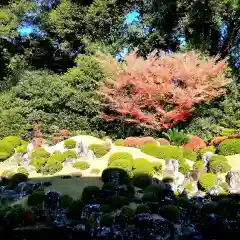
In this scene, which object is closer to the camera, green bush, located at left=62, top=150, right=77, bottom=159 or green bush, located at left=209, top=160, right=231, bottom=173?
green bush, located at left=209, top=160, right=231, bottom=173

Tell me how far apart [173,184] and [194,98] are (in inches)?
188

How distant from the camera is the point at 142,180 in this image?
12.1 m

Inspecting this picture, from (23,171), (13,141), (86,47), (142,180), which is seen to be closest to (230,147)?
(142,180)

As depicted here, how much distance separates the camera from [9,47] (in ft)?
82.8

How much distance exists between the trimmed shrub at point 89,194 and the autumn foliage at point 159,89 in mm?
5485

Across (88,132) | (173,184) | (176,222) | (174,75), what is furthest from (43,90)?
(176,222)

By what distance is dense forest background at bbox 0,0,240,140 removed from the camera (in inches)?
704

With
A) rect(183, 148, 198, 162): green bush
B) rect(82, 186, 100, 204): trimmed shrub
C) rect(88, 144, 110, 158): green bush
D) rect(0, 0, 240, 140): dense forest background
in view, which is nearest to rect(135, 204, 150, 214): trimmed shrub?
rect(82, 186, 100, 204): trimmed shrub

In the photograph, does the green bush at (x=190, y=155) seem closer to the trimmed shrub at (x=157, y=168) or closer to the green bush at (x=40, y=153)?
the trimmed shrub at (x=157, y=168)

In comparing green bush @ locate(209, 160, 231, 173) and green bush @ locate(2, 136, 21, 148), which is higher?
green bush @ locate(2, 136, 21, 148)

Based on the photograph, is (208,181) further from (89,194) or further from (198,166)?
(89,194)

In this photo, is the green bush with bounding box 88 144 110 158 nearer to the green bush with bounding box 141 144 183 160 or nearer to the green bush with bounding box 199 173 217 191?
the green bush with bounding box 141 144 183 160

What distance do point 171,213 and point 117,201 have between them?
1484mm

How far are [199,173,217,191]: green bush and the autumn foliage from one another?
4172 mm
